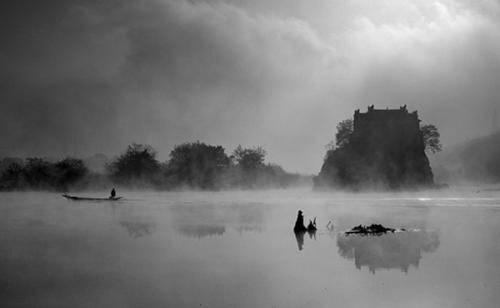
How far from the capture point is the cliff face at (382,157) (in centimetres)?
10231

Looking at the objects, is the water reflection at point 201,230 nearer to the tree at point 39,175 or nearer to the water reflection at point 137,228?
the water reflection at point 137,228

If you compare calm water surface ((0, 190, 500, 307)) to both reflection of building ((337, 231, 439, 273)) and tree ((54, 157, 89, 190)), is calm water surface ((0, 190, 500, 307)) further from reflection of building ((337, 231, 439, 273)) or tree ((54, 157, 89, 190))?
tree ((54, 157, 89, 190))

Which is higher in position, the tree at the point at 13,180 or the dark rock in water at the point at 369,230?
the tree at the point at 13,180

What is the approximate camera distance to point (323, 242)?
31344 mm

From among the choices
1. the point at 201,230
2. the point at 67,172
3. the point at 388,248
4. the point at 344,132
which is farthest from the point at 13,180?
the point at 388,248

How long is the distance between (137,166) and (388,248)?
96352mm

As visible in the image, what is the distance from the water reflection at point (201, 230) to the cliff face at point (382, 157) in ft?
217

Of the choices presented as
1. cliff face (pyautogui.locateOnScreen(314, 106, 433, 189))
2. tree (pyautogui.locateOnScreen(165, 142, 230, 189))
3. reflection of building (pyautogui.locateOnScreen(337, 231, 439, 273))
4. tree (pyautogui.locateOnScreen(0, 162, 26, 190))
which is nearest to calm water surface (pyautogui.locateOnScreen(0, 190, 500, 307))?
reflection of building (pyautogui.locateOnScreen(337, 231, 439, 273))

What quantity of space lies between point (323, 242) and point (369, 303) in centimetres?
1423

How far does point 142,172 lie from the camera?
119 m

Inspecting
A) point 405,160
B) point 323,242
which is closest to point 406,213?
point 323,242

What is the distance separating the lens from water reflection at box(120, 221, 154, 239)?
35656 mm

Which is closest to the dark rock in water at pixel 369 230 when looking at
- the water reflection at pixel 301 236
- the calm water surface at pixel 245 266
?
the calm water surface at pixel 245 266

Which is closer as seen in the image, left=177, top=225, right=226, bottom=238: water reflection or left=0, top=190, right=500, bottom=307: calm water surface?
left=0, top=190, right=500, bottom=307: calm water surface
